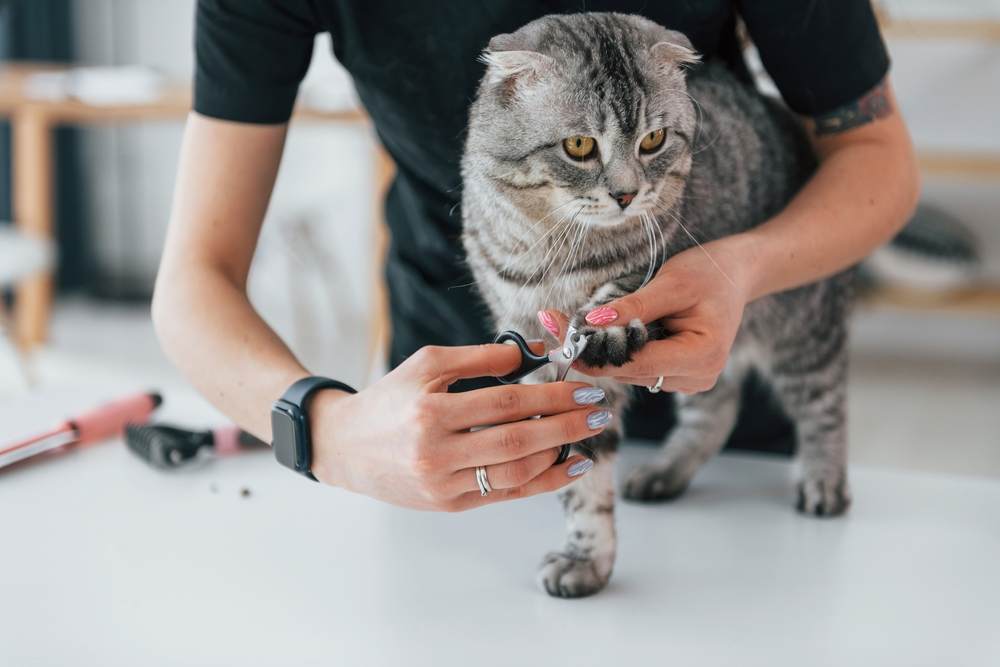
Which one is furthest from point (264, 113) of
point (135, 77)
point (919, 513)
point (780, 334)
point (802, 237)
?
point (135, 77)

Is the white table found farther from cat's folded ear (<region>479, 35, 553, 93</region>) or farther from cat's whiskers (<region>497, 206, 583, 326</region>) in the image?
cat's folded ear (<region>479, 35, 553, 93</region>)

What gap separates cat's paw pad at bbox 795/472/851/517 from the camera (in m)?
1.09

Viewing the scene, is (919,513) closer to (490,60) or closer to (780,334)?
(780,334)

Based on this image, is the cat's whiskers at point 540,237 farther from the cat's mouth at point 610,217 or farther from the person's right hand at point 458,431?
the person's right hand at point 458,431

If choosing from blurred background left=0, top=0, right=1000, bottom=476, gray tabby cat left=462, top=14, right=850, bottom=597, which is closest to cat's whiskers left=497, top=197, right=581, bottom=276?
gray tabby cat left=462, top=14, right=850, bottom=597

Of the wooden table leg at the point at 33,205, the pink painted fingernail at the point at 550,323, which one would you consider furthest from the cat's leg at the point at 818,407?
the wooden table leg at the point at 33,205

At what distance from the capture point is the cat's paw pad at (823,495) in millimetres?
1089

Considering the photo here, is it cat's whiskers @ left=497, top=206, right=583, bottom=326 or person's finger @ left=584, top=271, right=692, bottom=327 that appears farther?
cat's whiskers @ left=497, top=206, right=583, bottom=326

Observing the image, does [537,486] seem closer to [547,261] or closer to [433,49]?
[547,261]

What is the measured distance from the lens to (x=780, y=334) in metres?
1.28

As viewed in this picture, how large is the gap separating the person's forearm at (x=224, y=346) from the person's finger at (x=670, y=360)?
0.33 m

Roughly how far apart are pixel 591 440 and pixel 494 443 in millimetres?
249

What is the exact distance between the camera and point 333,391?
884 millimetres

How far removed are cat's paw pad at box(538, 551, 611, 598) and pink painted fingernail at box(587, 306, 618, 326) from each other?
262mm
